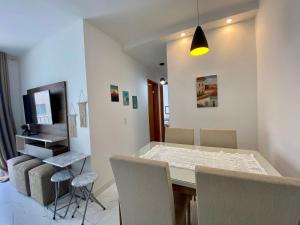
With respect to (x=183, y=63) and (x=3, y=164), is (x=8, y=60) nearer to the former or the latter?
(x=3, y=164)

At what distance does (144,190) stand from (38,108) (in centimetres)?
282

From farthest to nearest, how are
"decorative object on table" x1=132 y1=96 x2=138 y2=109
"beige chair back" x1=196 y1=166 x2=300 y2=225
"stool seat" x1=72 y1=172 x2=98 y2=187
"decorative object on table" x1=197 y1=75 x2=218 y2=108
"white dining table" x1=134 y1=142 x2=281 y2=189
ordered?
"decorative object on table" x1=132 y1=96 x2=138 y2=109 < "decorative object on table" x1=197 y1=75 x2=218 y2=108 < "stool seat" x1=72 y1=172 x2=98 y2=187 < "white dining table" x1=134 y1=142 x2=281 y2=189 < "beige chair back" x1=196 y1=166 x2=300 y2=225

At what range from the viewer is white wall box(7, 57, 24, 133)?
138 inches

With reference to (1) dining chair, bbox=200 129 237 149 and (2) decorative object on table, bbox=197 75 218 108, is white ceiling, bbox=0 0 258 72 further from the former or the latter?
(1) dining chair, bbox=200 129 237 149

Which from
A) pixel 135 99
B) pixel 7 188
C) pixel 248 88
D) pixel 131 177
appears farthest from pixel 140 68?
pixel 7 188

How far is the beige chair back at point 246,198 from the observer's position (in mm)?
751

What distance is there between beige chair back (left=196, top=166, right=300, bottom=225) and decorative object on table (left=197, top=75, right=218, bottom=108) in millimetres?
2001

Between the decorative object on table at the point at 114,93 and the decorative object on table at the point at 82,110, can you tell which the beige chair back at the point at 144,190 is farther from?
the decorative object on table at the point at 114,93

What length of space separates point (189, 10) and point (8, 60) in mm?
4024

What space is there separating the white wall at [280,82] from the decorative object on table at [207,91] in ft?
2.08

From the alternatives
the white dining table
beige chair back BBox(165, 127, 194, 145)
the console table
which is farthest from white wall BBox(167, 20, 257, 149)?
the console table

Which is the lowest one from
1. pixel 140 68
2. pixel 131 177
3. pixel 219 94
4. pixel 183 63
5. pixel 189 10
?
pixel 131 177

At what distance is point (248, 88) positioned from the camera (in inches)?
95.4

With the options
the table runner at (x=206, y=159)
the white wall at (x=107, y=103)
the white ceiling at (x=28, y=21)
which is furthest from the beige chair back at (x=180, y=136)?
the white ceiling at (x=28, y=21)
